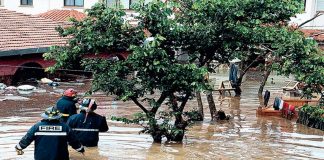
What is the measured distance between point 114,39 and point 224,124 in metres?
7.67

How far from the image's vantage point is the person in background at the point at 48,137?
9.73 meters

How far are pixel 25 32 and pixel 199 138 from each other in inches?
646

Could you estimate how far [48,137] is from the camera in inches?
387

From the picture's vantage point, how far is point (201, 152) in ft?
46.4

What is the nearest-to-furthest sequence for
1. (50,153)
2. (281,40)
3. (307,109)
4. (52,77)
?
1. (50,153)
2. (281,40)
3. (307,109)
4. (52,77)

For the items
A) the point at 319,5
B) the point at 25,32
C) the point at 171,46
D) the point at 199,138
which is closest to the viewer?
the point at 171,46

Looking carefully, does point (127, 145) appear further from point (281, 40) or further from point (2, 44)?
point (2, 44)

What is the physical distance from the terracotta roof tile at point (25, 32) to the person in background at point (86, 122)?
49.5ft

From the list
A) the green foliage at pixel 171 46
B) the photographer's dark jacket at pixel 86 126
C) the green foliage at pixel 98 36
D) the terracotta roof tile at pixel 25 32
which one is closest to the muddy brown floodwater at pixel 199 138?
the photographer's dark jacket at pixel 86 126

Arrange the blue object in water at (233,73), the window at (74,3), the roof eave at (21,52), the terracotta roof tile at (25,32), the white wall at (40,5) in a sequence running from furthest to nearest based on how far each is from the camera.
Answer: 1. the window at (74,3)
2. the white wall at (40,5)
3. the blue object in water at (233,73)
4. the terracotta roof tile at (25,32)
5. the roof eave at (21,52)

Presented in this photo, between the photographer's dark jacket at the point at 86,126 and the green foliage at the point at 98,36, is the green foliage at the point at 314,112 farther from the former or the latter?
the photographer's dark jacket at the point at 86,126

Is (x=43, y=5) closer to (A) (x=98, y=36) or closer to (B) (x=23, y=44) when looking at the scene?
(B) (x=23, y=44)

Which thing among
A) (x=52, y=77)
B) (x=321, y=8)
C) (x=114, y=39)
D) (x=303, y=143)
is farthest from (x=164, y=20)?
(x=321, y=8)

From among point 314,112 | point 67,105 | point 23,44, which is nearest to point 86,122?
point 67,105
